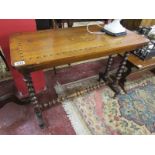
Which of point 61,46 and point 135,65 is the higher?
point 61,46

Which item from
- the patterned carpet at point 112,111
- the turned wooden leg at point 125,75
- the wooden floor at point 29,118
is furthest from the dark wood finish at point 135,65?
the wooden floor at point 29,118

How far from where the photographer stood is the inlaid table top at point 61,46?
1.00 meters

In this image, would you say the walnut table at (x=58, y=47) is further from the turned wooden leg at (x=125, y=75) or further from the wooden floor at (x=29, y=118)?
the turned wooden leg at (x=125, y=75)

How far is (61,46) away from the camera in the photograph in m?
1.15

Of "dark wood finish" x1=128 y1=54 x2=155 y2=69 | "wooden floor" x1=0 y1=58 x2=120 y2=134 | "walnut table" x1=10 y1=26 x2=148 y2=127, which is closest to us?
"walnut table" x1=10 y1=26 x2=148 y2=127

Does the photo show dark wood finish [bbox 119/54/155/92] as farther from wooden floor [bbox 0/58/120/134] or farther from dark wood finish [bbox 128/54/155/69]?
wooden floor [bbox 0/58/120/134]

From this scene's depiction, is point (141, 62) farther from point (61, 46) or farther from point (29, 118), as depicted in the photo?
point (29, 118)

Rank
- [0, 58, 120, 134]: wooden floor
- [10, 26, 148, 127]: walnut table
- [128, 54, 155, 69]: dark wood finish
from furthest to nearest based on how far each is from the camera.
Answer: [128, 54, 155, 69]: dark wood finish → [0, 58, 120, 134]: wooden floor → [10, 26, 148, 127]: walnut table

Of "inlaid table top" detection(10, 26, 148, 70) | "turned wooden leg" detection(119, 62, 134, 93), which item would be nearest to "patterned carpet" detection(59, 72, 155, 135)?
"turned wooden leg" detection(119, 62, 134, 93)

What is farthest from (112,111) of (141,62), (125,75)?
(141,62)

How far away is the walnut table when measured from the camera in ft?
3.24

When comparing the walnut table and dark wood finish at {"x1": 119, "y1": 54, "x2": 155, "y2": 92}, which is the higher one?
the walnut table

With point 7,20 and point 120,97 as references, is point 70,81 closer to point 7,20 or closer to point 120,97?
point 120,97

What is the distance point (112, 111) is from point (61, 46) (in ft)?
2.91
